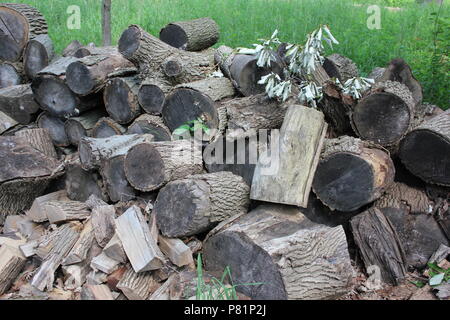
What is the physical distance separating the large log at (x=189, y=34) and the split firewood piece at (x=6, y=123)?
75.8 inches

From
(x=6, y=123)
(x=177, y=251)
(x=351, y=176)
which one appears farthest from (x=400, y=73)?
(x=6, y=123)

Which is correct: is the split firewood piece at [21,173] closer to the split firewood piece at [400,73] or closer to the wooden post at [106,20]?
the wooden post at [106,20]

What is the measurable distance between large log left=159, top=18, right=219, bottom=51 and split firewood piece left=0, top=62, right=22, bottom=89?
5.82 feet

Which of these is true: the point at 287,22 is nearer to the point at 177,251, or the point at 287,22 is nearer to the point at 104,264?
the point at 177,251

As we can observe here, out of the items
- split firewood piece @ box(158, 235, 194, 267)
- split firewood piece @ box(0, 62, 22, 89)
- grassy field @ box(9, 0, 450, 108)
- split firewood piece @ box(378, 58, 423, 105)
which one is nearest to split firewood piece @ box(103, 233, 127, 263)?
split firewood piece @ box(158, 235, 194, 267)

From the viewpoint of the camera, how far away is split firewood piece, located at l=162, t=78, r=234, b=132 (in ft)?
12.6

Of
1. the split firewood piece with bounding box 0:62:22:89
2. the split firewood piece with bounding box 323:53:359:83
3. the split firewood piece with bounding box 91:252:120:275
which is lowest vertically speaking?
the split firewood piece with bounding box 91:252:120:275

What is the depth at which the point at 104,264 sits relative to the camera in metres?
3.06

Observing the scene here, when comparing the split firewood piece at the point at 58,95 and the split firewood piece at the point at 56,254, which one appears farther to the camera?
the split firewood piece at the point at 58,95

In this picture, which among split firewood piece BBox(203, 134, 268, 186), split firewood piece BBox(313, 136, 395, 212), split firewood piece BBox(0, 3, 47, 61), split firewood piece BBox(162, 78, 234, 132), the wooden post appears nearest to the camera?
split firewood piece BBox(313, 136, 395, 212)

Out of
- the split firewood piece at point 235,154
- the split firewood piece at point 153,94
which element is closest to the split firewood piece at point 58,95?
the split firewood piece at point 153,94

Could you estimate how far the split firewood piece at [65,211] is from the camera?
3.49 m

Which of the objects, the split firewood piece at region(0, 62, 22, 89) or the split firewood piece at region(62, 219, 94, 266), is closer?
the split firewood piece at region(62, 219, 94, 266)

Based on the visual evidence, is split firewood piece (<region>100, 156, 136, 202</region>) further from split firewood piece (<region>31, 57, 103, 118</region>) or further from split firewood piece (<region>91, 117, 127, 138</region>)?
split firewood piece (<region>31, 57, 103, 118</region>)
